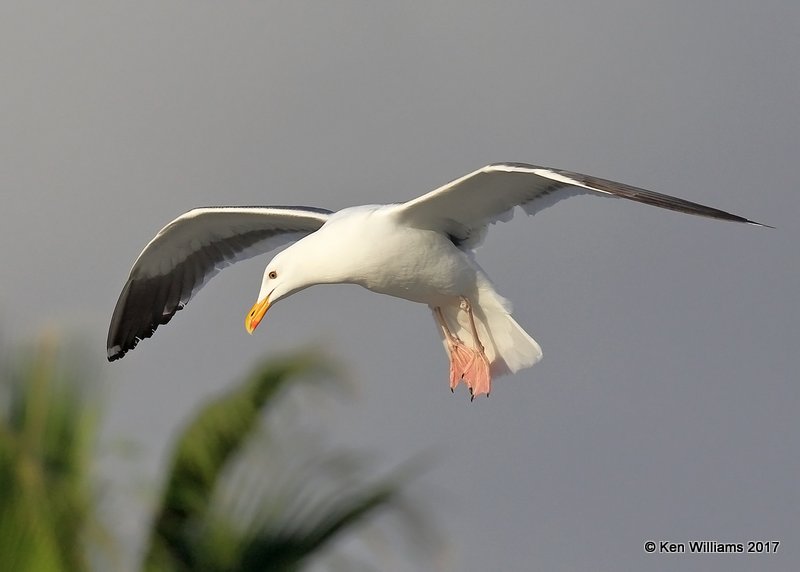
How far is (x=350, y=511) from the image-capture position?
5418mm

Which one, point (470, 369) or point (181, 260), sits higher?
point (181, 260)

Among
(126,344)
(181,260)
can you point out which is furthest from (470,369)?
(126,344)

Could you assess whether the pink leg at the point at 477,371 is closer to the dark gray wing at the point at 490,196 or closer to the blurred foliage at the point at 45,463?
the dark gray wing at the point at 490,196

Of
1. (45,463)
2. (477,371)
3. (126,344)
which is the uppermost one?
(45,463)

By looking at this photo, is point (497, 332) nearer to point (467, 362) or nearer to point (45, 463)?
point (467, 362)

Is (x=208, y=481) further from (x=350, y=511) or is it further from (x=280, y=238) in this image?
(x=280, y=238)

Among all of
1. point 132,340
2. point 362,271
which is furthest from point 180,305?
point 362,271

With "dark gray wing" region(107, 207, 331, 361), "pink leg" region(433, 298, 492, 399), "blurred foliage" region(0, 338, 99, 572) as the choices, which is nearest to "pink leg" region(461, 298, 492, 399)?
"pink leg" region(433, 298, 492, 399)

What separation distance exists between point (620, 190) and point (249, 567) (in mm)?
3020

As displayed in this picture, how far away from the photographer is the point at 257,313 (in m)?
8.48

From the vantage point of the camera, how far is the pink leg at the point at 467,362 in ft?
28.9

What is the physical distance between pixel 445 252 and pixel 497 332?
85 centimetres

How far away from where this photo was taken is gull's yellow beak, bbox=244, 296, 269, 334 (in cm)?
841

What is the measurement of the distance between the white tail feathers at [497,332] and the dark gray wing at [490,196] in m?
0.42
